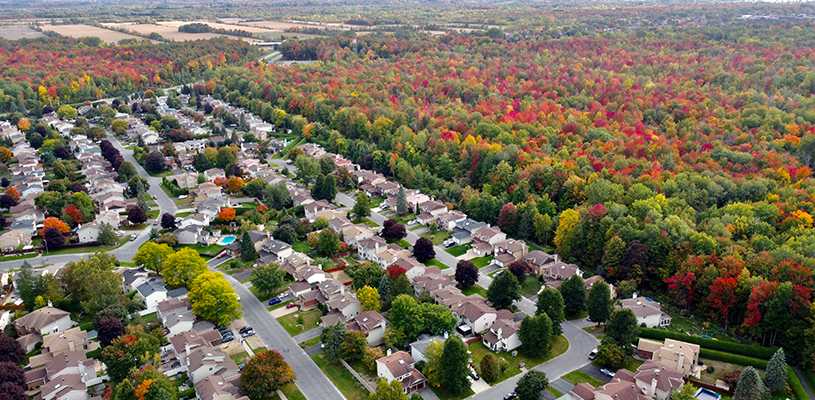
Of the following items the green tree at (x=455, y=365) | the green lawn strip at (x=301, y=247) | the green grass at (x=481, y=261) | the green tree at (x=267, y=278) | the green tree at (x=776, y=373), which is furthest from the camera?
the green lawn strip at (x=301, y=247)

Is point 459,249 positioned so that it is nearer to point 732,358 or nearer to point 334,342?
point 334,342

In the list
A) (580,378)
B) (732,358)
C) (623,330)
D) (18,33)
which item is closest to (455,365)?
(580,378)

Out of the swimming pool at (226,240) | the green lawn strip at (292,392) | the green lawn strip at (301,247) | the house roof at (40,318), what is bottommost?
the swimming pool at (226,240)

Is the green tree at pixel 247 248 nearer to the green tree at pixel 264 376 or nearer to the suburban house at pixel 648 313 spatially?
the green tree at pixel 264 376

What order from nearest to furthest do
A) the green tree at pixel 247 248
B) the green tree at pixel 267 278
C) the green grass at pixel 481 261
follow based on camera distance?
the green tree at pixel 267 278
the green grass at pixel 481 261
the green tree at pixel 247 248

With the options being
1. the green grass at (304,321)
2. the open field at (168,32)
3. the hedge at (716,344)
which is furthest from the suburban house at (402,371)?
the open field at (168,32)

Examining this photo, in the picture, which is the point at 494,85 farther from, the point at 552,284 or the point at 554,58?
the point at 552,284

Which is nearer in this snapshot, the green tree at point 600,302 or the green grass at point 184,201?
the green tree at point 600,302
